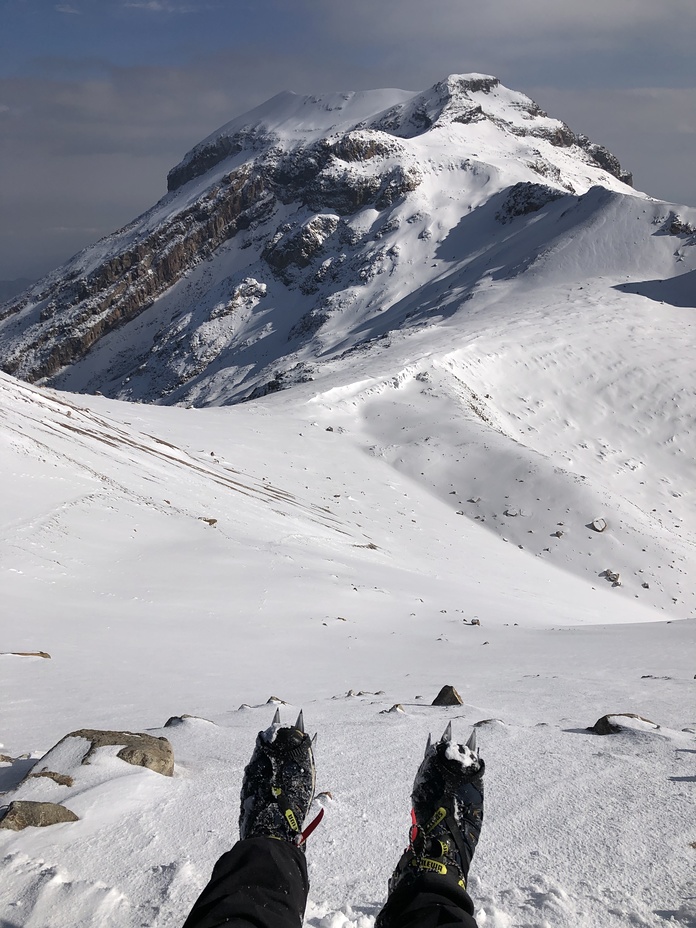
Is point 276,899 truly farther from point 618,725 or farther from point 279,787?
point 618,725

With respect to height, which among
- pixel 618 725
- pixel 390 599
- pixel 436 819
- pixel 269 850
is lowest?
pixel 390 599

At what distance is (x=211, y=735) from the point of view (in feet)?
14.6

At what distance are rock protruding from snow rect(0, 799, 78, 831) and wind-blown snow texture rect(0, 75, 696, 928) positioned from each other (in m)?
0.06

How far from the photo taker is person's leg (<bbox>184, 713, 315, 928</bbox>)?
88.3 inches

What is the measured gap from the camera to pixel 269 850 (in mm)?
2559

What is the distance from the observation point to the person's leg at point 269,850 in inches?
88.3

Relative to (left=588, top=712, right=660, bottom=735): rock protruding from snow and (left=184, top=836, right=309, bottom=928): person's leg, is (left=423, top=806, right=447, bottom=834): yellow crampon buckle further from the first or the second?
(left=588, top=712, right=660, bottom=735): rock protruding from snow

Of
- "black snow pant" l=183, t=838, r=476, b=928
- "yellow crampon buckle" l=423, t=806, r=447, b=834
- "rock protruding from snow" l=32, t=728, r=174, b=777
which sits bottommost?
"rock protruding from snow" l=32, t=728, r=174, b=777

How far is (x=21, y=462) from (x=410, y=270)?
76.4m

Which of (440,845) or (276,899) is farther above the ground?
(276,899)

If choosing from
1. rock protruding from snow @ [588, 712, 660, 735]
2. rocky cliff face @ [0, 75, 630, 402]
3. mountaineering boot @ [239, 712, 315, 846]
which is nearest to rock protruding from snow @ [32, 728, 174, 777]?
mountaineering boot @ [239, 712, 315, 846]

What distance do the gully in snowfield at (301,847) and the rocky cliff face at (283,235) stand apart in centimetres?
7316

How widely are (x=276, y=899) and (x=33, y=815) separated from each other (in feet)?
4.11

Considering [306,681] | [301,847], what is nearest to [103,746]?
[301,847]
